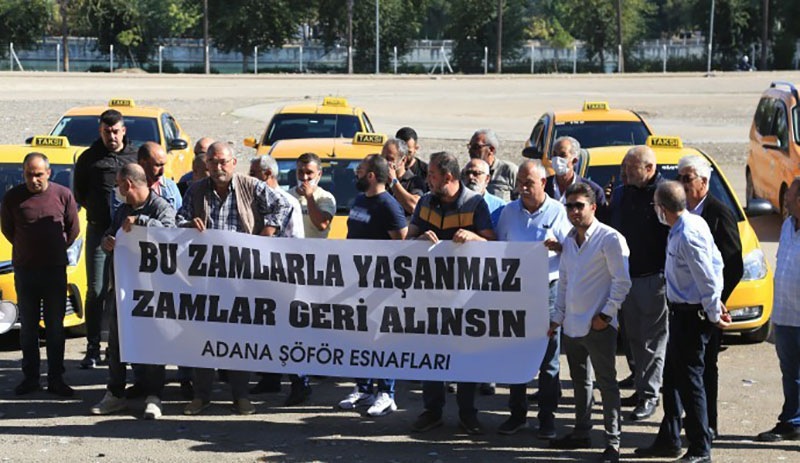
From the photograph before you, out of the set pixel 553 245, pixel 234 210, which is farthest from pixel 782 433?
pixel 234 210

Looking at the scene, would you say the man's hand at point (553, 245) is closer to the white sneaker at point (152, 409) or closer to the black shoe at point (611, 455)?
the black shoe at point (611, 455)

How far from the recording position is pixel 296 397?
10094 mm

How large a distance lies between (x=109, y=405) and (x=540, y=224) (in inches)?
135

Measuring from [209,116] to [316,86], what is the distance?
729 inches

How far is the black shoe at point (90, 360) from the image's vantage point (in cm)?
1127

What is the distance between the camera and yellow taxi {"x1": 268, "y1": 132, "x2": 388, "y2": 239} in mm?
13469

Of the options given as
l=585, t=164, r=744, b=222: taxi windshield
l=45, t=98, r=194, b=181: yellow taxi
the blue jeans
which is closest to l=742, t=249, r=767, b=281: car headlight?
l=585, t=164, r=744, b=222: taxi windshield

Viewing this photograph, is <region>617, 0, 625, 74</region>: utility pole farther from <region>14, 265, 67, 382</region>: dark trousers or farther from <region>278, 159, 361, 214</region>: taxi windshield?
<region>14, 265, 67, 382</region>: dark trousers

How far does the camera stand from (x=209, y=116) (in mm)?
38844

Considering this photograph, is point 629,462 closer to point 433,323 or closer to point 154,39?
point 433,323

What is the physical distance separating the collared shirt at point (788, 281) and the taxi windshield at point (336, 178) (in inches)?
209

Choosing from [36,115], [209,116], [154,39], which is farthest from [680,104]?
[154,39]

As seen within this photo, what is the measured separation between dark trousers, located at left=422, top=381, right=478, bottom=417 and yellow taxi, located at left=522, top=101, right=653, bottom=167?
8.20 metres

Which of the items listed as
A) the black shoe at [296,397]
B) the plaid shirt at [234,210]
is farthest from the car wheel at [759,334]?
the plaid shirt at [234,210]
